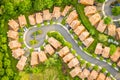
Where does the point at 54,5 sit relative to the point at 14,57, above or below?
above

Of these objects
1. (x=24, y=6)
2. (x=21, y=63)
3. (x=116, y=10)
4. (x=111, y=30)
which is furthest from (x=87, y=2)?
(x=21, y=63)

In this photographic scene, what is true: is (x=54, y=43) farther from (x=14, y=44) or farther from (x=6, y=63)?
(x=6, y=63)

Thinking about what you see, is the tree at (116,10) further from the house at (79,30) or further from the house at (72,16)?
the house at (72,16)

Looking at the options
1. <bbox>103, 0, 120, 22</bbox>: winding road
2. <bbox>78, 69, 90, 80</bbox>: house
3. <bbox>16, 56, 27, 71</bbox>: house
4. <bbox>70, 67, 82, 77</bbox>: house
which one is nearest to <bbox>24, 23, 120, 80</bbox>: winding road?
<bbox>78, 69, 90, 80</bbox>: house

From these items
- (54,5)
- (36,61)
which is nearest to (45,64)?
(36,61)

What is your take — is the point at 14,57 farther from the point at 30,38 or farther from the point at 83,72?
the point at 83,72

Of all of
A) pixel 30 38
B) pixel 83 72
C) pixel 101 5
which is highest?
pixel 101 5

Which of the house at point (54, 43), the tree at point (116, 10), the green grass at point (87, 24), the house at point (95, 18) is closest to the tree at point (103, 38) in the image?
the green grass at point (87, 24)

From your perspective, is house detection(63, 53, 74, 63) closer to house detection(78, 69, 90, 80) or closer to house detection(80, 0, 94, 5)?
house detection(78, 69, 90, 80)
